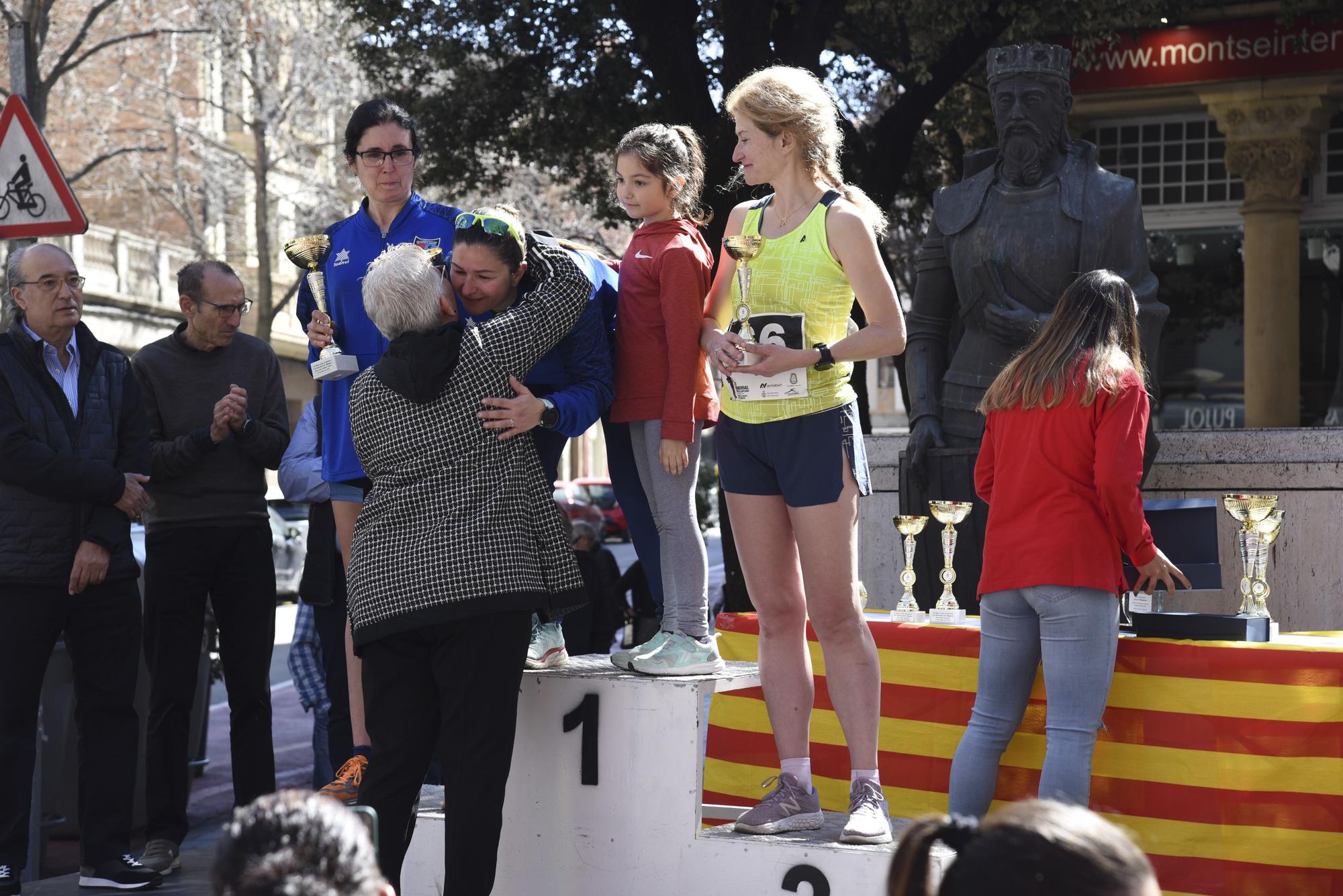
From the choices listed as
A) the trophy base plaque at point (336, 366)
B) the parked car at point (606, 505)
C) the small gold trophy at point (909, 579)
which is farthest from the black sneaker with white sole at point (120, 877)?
the parked car at point (606, 505)

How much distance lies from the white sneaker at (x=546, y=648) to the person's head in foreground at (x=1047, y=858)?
3099 millimetres

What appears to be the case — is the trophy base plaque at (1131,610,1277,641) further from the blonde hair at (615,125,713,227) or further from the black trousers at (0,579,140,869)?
the black trousers at (0,579,140,869)

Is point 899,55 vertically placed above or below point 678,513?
above

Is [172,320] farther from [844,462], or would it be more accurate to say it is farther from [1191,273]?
[844,462]

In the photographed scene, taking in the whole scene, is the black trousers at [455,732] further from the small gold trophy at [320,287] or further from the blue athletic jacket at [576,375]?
the small gold trophy at [320,287]

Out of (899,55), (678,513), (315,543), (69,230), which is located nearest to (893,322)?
(678,513)

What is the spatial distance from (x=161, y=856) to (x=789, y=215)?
11.1 ft

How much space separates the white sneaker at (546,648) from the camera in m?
4.92

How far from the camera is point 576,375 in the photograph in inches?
184

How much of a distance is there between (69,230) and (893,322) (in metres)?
4.09

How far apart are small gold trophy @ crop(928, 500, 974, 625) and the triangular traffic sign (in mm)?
3951

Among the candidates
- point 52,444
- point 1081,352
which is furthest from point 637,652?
point 52,444

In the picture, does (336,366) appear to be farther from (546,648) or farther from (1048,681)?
(1048,681)

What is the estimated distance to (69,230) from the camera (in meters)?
6.72
